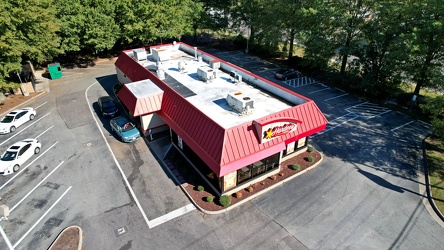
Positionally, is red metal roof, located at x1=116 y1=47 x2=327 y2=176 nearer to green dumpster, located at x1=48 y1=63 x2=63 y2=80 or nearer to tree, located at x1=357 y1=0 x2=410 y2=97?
tree, located at x1=357 y1=0 x2=410 y2=97

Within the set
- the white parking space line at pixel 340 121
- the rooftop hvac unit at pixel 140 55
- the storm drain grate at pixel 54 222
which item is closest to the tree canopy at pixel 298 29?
the white parking space line at pixel 340 121

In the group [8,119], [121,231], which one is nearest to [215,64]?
[121,231]

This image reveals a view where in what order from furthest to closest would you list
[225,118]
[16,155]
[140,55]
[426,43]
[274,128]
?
[140,55], [426,43], [16,155], [225,118], [274,128]

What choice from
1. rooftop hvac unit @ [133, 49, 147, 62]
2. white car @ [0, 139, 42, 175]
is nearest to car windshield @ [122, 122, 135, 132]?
white car @ [0, 139, 42, 175]

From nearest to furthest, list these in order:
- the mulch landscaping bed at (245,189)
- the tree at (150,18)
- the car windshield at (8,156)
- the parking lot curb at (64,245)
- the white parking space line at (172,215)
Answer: the parking lot curb at (64,245) → the white parking space line at (172,215) → the mulch landscaping bed at (245,189) → the car windshield at (8,156) → the tree at (150,18)

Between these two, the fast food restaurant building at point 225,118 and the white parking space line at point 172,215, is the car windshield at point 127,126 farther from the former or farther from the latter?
the white parking space line at point 172,215

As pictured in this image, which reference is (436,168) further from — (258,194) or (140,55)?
(140,55)
